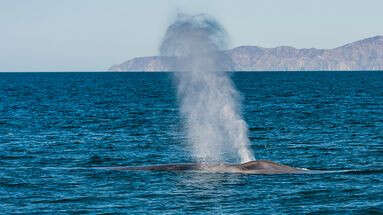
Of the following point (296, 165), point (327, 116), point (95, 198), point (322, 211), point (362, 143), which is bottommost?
point (322, 211)

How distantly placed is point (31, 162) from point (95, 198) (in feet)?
51.9

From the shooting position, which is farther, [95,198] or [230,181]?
[230,181]

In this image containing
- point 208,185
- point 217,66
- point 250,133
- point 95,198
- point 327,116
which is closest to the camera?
point 95,198

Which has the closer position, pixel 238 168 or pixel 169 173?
pixel 169 173

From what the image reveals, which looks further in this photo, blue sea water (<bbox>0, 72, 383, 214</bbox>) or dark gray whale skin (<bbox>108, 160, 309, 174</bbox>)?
dark gray whale skin (<bbox>108, 160, 309, 174</bbox>)

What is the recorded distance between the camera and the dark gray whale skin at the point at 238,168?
47.6 meters

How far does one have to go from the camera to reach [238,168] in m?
48.2

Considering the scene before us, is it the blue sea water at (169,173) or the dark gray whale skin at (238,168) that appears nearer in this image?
the blue sea water at (169,173)

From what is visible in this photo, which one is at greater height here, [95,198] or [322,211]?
[95,198]

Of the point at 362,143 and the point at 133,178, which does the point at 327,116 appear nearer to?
the point at 362,143

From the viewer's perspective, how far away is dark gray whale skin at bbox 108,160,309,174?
156 ft

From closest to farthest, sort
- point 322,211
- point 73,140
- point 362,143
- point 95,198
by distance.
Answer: point 322,211
point 95,198
point 362,143
point 73,140

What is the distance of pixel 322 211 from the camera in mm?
36500

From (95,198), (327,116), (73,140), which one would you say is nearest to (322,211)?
(95,198)
